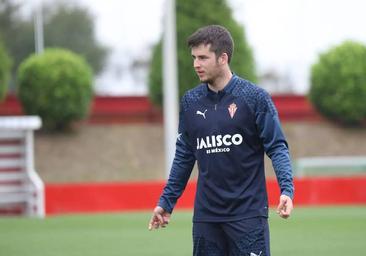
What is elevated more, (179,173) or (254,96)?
(254,96)

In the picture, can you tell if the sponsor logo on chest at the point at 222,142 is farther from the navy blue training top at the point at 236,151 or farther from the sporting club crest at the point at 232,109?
the sporting club crest at the point at 232,109

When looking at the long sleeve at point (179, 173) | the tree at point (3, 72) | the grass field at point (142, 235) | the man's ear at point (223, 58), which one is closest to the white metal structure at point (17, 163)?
the grass field at point (142, 235)

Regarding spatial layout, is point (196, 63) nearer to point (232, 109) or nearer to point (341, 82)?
point (232, 109)

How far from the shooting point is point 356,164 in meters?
27.0

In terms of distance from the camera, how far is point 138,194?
20.3m

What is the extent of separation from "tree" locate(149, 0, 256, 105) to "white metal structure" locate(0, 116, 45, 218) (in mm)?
9239

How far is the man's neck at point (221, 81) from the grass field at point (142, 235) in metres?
5.49

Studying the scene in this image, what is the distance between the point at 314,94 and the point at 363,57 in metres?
2.07

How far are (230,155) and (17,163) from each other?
1600 centimetres

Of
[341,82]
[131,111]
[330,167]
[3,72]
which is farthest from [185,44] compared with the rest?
[330,167]

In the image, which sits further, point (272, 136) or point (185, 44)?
point (185, 44)

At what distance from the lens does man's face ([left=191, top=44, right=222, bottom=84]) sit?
20.5ft

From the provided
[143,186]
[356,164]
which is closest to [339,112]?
[356,164]

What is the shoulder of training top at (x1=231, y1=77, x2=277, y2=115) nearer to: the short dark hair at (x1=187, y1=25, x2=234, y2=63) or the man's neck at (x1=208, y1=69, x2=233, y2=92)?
the man's neck at (x1=208, y1=69, x2=233, y2=92)
